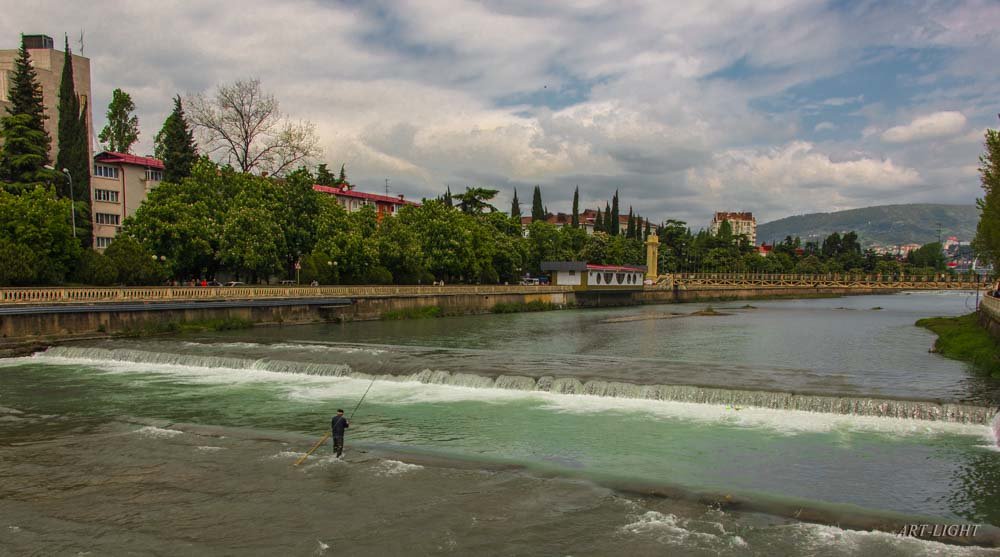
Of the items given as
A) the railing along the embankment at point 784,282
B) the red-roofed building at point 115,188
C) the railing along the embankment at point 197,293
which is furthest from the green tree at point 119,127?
the railing along the embankment at point 784,282

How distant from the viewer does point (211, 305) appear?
4631 centimetres

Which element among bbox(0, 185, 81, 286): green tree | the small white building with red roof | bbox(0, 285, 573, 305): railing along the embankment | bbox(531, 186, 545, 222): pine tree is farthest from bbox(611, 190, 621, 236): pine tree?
bbox(0, 185, 81, 286): green tree

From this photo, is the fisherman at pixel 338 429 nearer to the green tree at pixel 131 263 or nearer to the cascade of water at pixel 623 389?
the cascade of water at pixel 623 389

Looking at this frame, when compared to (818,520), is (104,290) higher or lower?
higher

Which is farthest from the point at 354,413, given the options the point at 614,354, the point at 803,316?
the point at 803,316

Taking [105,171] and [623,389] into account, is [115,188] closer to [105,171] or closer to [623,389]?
[105,171]

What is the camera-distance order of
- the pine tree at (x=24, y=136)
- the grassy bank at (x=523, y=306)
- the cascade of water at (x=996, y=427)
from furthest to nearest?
the grassy bank at (x=523, y=306), the pine tree at (x=24, y=136), the cascade of water at (x=996, y=427)

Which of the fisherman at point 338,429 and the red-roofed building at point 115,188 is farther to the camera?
the red-roofed building at point 115,188

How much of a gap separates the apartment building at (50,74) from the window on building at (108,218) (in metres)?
6.74

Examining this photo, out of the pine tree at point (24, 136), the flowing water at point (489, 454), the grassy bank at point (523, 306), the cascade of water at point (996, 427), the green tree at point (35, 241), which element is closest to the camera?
the flowing water at point (489, 454)

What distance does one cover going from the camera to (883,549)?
11.9 meters

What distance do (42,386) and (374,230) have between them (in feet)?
158

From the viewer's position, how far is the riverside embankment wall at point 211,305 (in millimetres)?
37938

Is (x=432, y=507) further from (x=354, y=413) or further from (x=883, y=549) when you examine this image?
(x=354, y=413)
